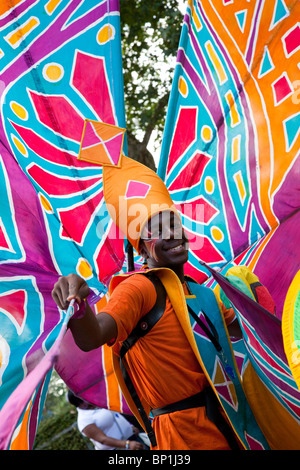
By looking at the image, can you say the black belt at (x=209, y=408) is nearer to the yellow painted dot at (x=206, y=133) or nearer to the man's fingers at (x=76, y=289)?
the man's fingers at (x=76, y=289)

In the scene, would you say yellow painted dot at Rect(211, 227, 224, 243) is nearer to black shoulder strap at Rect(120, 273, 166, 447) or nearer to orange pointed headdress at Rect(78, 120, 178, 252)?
orange pointed headdress at Rect(78, 120, 178, 252)

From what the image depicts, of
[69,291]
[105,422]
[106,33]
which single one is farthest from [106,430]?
[69,291]

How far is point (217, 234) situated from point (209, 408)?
3.14 ft

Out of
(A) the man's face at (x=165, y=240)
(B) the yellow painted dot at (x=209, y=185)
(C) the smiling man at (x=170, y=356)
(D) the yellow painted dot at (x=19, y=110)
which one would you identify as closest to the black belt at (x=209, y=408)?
(C) the smiling man at (x=170, y=356)

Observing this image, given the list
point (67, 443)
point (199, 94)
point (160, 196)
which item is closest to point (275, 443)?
point (160, 196)

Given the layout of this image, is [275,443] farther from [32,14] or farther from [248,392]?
[32,14]

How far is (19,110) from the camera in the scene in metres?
2.45

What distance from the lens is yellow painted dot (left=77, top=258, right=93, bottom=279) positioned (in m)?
2.44

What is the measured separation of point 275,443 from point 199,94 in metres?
1.62

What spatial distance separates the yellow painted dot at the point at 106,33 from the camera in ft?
8.39

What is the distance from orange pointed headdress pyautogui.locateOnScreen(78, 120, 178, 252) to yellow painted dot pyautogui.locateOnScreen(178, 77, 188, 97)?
504 millimetres

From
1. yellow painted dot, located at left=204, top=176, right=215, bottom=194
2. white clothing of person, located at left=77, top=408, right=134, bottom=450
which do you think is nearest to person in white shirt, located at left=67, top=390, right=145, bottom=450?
white clothing of person, located at left=77, top=408, right=134, bottom=450

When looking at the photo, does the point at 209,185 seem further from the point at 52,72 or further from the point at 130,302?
the point at 130,302
